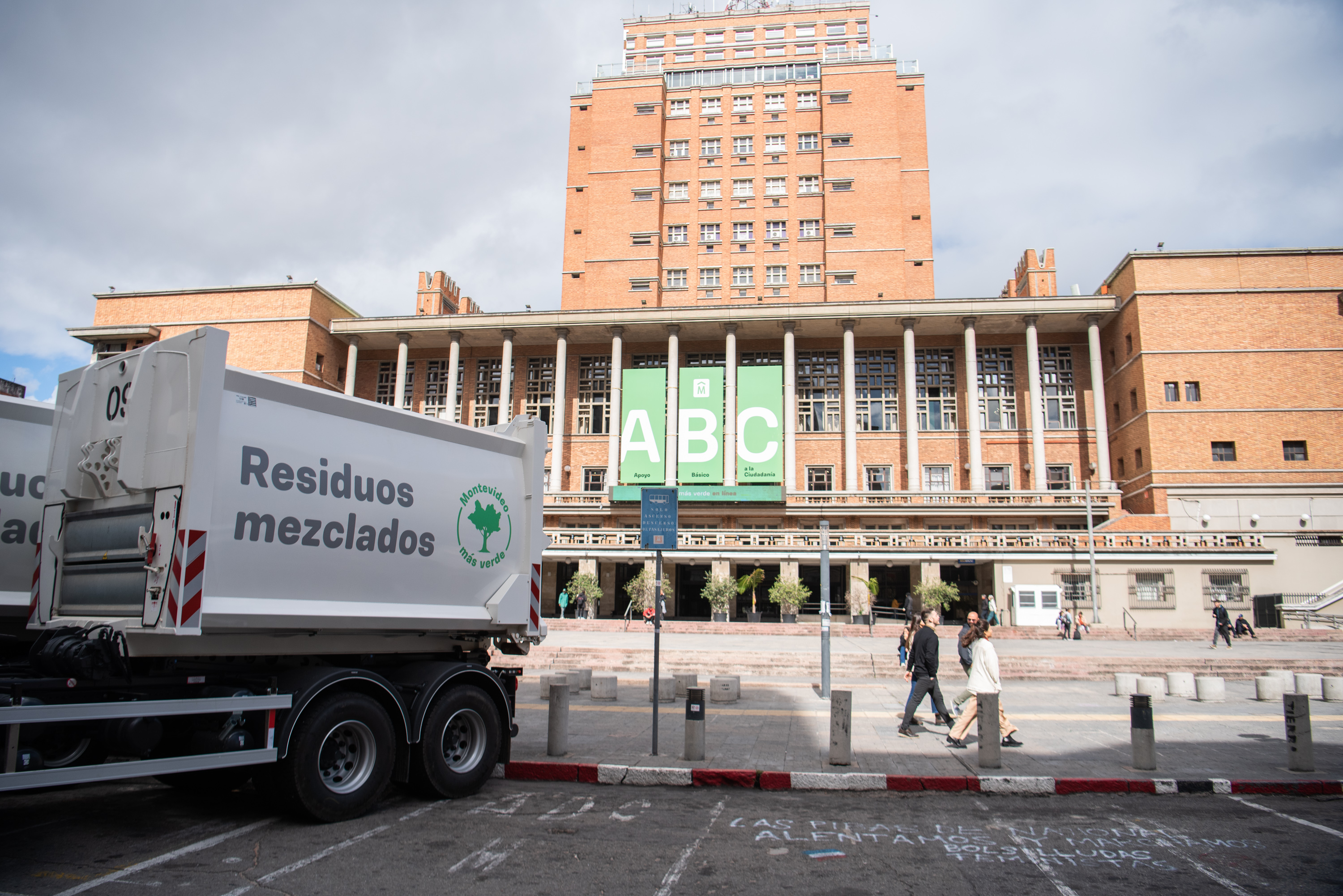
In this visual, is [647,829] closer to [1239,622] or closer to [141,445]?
[141,445]

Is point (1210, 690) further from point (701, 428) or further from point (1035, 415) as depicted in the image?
point (701, 428)

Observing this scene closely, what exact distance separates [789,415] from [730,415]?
380 centimetres

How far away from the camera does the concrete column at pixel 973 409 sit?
4150cm

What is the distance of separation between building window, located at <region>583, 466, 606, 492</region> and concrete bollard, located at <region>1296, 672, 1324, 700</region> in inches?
1369

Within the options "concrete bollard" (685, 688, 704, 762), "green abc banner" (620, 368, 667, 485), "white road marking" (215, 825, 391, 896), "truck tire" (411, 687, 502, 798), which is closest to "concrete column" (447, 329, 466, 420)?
"green abc banner" (620, 368, 667, 485)

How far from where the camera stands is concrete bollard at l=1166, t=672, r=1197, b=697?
15.5 meters

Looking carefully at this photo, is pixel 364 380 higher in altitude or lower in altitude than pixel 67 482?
higher

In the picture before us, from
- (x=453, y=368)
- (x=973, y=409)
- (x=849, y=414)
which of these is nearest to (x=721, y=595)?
(x=849, y=414)

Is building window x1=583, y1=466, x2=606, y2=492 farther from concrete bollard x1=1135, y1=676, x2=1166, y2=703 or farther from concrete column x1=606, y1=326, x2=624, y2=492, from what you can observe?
concrete bollard x1=1135, y1=676, x2=1166, y2=703

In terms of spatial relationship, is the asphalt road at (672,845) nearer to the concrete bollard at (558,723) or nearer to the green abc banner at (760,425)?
the concrete bollard at (558,723)

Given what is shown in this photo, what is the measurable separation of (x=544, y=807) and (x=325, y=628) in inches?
105

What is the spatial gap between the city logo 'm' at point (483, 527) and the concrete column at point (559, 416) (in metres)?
36.4

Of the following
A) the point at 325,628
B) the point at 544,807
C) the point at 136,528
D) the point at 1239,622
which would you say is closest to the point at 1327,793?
the point at 544,807

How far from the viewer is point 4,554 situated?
24.9ft
